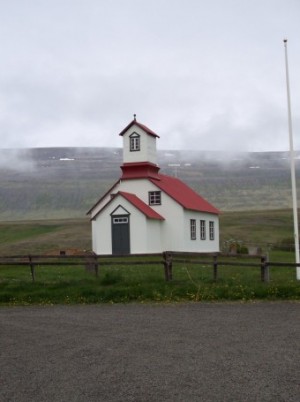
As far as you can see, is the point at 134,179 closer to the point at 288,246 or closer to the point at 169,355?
the point at 288,246

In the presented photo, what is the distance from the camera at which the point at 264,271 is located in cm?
2003

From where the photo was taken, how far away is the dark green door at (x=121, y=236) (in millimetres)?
40781

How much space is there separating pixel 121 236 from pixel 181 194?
677 centimetres

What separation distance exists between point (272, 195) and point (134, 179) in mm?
142682

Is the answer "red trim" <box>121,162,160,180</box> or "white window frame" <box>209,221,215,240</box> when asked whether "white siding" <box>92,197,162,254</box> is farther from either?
"white window frame" <box>209,221,215,240</box>

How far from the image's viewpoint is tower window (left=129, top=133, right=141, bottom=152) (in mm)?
43000

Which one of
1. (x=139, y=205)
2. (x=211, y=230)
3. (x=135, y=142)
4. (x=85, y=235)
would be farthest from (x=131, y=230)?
(x=85, y=235)

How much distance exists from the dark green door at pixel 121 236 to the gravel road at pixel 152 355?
79.8ft

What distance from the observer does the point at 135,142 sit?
43.2 m

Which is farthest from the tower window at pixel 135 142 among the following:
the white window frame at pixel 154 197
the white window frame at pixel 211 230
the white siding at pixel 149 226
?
the white window frame at pixel 211 230

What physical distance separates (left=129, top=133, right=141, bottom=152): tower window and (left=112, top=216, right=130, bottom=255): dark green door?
5.06m

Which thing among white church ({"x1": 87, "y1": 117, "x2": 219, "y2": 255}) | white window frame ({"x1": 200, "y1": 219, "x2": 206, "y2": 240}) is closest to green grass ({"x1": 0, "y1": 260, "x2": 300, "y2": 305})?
white church ({"x1": 87, "y1": 117, "x2": 219, "y2": 255})

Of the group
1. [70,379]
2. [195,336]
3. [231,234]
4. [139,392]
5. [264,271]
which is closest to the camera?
[139,392]

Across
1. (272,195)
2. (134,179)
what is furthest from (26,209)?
(134,179)
